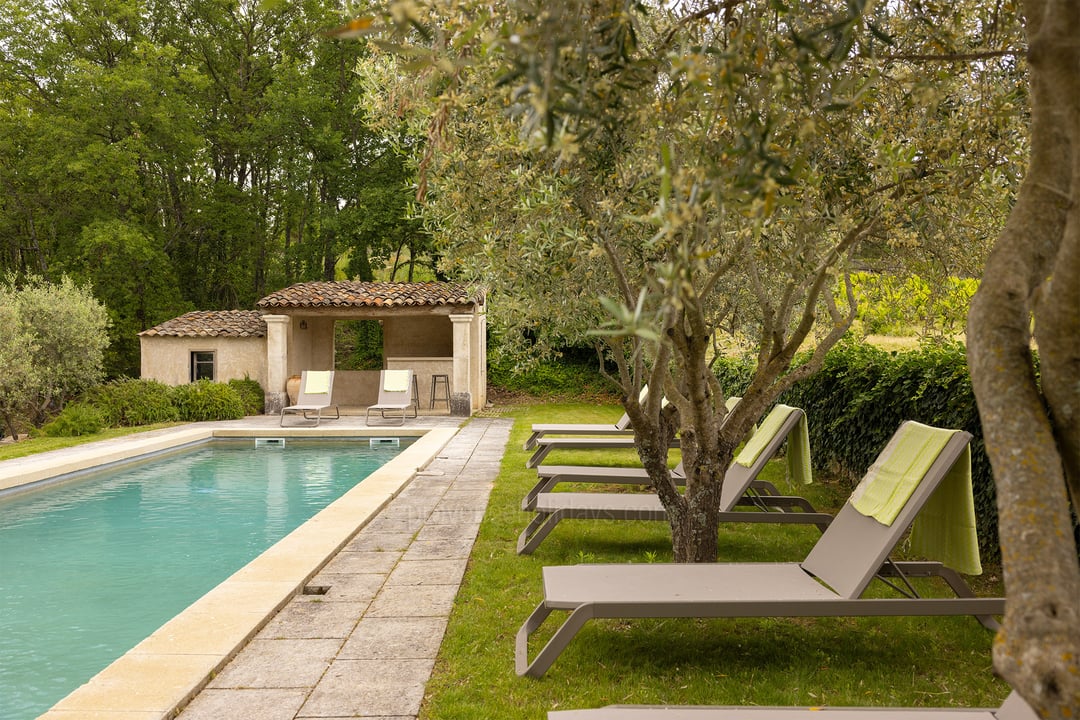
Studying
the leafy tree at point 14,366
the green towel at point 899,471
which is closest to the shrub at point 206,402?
the leafy tree at point 14,366

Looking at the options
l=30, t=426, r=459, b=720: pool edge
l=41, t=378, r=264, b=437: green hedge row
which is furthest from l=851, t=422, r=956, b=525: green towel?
l=41, t=378, r=264, b=437: green hedge row

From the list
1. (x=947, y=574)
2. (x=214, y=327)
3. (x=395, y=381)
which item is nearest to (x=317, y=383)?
(x=395, y=381)

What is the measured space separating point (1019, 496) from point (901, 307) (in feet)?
21.7

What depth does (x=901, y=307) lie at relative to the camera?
25.6 feet

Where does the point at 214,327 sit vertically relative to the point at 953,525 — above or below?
above

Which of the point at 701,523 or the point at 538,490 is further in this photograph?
the point at 538,490

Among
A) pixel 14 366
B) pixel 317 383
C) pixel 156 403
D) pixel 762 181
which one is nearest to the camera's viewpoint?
pixel 762 181

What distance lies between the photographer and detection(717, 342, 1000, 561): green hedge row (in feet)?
19.0

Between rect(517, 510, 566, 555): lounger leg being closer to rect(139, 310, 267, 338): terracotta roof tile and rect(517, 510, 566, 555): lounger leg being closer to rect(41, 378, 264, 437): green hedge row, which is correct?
rect(41, 378, 264, 437): green hedge row

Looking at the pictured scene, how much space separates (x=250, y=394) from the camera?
65.9 feet

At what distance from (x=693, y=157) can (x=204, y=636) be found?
3.54m

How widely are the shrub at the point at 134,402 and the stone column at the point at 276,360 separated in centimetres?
233

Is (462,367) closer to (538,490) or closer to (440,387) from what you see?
(440,387)

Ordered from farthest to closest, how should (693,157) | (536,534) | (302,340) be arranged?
1. (302,340)
2. (536,534)
3. (693,157)
